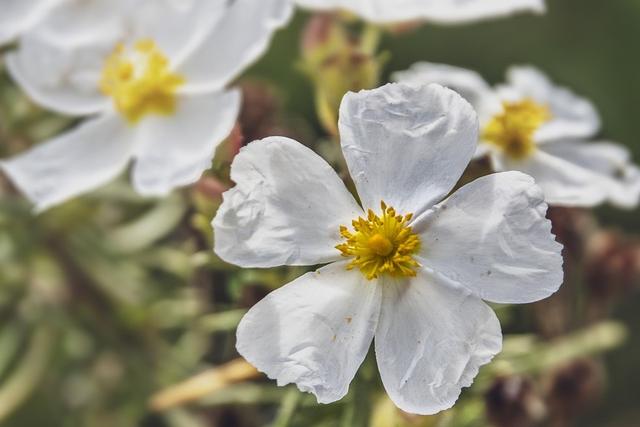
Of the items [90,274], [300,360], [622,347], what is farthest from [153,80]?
[622,347]

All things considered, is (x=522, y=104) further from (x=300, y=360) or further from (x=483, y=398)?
(x=300, y=360)

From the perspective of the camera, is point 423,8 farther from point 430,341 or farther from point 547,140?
point 430,341

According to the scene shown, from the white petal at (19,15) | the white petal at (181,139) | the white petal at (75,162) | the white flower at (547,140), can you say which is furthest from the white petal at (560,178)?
the white petal at (19,15)

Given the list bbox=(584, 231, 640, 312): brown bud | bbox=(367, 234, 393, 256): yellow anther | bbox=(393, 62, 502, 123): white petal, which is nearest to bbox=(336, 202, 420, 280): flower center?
bbox=(367, 234, 393, 256): yellow anther

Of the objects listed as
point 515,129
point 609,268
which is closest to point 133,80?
point 515,129

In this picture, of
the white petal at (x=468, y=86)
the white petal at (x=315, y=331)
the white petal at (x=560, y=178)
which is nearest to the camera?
the white petal at (x=315, y=331)

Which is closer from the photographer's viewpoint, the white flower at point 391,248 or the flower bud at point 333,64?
the white flower at point 391,248

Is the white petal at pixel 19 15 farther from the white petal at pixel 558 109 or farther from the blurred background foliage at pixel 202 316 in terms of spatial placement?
the white petal at pixel 558 109

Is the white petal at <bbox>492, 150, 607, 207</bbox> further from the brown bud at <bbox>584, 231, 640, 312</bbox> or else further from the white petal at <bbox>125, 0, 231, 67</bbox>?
the white petal at <bbox>125, 0, 231, 67</bbox>
